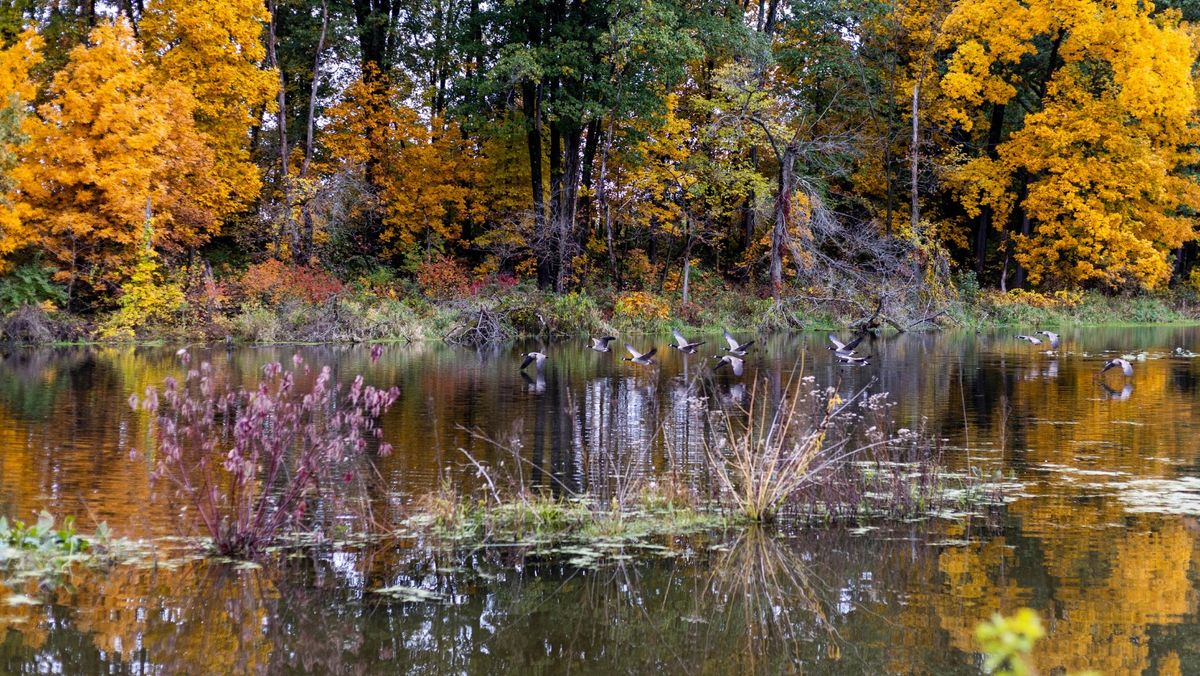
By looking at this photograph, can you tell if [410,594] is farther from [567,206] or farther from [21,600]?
[567,206]

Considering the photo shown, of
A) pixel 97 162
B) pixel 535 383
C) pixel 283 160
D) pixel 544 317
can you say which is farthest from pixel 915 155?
pixel 97 162

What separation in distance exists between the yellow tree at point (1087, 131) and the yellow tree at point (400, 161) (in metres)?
19.0

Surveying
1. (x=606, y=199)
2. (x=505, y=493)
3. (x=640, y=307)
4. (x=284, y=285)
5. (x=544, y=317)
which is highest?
(x=606, y=199)

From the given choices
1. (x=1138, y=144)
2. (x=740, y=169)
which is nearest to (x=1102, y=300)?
(x=1138, y=144)

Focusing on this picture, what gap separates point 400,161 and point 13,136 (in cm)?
1650

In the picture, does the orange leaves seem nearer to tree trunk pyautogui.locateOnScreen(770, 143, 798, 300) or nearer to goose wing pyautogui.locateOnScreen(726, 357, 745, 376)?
tree trunk pyautogui.locateOnScreen(770, 143, 798, 300)

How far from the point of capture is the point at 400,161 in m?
39.7

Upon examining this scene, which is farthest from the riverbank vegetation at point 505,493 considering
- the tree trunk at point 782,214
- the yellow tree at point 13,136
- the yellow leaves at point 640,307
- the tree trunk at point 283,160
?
the tree trunk at point 283,160

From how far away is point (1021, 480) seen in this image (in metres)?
9.62

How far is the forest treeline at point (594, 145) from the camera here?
1139 inches

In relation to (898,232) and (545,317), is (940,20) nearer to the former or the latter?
(898,232)

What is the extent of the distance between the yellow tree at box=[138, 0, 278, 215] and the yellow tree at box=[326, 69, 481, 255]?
4044 mm

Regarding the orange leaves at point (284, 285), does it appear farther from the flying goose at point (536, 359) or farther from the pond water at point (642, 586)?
the pond water at point (642, 586)

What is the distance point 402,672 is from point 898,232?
127 feet
